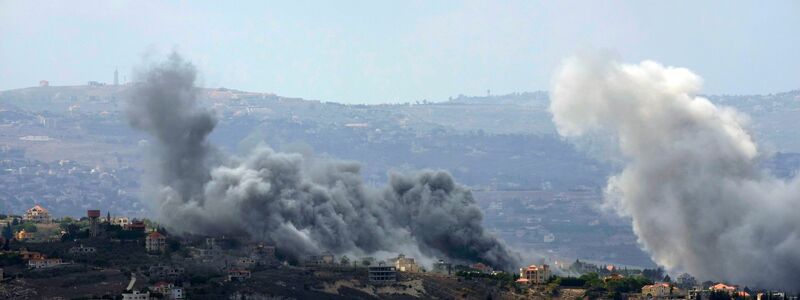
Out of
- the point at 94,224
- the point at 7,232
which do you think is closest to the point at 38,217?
the point at 7,232

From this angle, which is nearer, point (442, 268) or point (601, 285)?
point (601, 285)

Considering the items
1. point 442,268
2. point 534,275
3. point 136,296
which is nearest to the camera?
point 136,296

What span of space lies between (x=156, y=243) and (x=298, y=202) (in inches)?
368

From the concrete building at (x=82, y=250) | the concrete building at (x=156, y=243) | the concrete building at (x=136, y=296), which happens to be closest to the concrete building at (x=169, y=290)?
the concrete building at (x=136, y=296)

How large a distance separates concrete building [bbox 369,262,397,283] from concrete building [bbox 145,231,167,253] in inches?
397

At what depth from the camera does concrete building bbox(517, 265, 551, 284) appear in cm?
10531

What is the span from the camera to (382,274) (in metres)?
101

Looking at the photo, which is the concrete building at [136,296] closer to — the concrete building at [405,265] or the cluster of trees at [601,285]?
the concrete building at [405,265]

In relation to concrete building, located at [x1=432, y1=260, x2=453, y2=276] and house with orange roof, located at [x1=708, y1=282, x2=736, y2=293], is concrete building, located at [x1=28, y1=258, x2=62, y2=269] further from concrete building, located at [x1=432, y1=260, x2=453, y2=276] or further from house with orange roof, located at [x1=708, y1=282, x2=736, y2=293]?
house with orange roof, located at [x1=708, y1=282, x2=736, y2=293]

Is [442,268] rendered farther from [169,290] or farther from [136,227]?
[169,290]

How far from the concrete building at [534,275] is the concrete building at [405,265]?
17.1 ft

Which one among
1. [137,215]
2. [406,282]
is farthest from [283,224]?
[137,215]

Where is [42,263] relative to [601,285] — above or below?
above

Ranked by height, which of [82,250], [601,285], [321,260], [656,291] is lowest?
[656,291]
